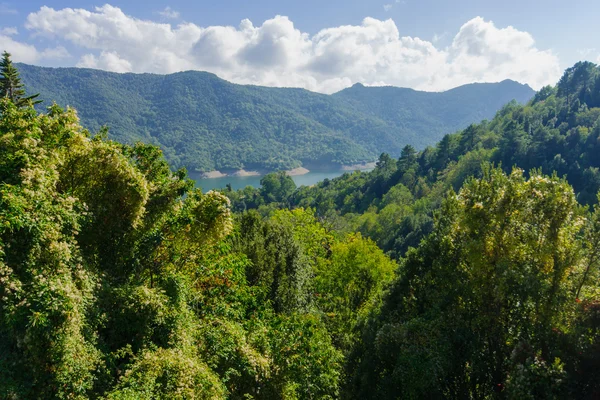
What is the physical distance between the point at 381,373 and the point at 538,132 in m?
113

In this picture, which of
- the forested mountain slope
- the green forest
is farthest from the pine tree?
the forested mountain slope

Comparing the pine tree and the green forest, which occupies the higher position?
the pine tree

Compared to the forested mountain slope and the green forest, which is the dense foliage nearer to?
the green forest

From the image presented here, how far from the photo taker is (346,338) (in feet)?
62.7

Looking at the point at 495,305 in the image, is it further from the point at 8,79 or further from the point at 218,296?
the point at 8,79

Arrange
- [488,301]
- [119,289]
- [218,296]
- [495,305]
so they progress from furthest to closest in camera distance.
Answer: [218,296] < [488,301] < [495,305] < [119,289]

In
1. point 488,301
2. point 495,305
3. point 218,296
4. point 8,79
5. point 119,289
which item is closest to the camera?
A: point 119,289

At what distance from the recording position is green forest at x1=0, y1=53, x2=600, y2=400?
22.9 feet

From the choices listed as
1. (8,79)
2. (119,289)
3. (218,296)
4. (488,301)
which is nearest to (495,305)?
(488,301)

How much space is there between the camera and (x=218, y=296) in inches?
543

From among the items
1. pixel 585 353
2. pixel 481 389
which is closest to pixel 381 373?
pixel 481 389

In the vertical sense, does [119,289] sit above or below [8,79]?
below

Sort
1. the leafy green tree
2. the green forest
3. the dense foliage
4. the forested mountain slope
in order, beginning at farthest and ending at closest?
the leafy green tree → the forested mountain slope → the green forest → the dense foliage

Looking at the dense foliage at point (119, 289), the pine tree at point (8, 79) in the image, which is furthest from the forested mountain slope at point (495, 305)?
the pine tree at point (8, 79)
